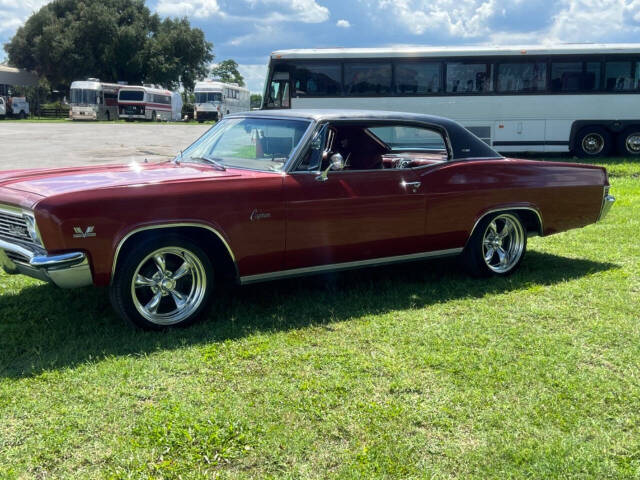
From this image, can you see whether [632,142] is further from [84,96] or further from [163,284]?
[84,96]

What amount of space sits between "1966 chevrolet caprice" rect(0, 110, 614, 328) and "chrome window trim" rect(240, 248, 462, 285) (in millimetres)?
10

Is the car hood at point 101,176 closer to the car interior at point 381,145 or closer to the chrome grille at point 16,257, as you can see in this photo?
the chrome grille at point 16,257

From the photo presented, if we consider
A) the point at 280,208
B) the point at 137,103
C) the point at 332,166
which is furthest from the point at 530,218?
the point at 137,103

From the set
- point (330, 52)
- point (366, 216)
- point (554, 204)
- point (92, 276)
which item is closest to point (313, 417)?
point (92, 276)

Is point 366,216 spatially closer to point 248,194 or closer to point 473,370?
point 248,194

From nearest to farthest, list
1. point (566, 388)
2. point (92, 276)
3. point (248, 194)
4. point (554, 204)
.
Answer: point (566, 388)
point (92, 276)
point (248, 194)
point (554, 204)

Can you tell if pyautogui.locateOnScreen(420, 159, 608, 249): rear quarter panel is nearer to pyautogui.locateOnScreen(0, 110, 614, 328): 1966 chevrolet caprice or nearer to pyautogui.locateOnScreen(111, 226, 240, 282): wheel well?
pyautogui.locateOnScreen(0, 110, 614, 328): 1966 chevrolet caprice

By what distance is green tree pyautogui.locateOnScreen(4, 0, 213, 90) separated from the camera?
2276 inches

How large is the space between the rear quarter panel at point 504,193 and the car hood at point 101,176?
5.70ft

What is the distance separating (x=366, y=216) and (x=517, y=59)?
14.2 metres

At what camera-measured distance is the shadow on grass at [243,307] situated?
4098 millimetres

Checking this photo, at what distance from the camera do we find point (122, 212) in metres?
4.04

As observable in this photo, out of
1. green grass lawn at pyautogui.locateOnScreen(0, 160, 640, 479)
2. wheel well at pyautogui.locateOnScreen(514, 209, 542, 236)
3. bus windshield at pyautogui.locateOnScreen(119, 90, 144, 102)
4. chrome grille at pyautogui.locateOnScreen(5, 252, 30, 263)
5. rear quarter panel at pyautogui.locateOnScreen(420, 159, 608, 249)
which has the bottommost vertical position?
green grass lawn at pyautogui.locateOnScreen(0, 160, 640, 479)

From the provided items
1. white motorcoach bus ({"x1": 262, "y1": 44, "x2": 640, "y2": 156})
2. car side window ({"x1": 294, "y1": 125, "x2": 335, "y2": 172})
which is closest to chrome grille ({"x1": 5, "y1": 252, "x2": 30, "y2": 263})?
car side window ({"x1": 294, "y1": 125, "x2": 335, "y2": 172})
